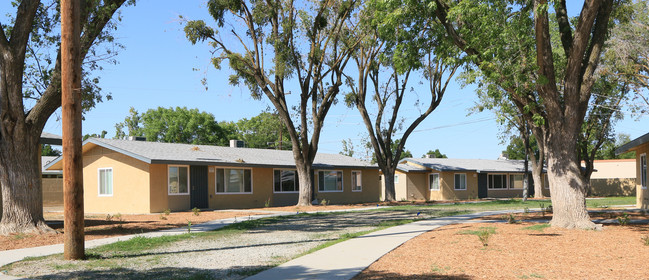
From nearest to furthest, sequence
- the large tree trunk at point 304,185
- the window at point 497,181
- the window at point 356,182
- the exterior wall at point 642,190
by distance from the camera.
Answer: the exterior wall at point 642,190
the large tree trunk at point 304,185
the window at point 356,182
the window at point 497,181

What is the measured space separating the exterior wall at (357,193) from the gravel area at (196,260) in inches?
761

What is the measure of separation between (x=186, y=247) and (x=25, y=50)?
7149mm

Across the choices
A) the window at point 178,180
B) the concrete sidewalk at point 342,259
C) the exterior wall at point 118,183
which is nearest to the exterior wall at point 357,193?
the window at point 178,180

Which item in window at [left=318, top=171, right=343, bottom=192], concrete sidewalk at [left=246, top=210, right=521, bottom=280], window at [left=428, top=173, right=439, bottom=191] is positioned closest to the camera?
Answer: concrete sidewalk at [left=246, top=210, right=521, bottom=280]

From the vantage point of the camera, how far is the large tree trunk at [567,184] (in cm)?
1397

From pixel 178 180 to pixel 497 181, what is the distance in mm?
28758

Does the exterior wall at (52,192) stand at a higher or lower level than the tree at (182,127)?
lower

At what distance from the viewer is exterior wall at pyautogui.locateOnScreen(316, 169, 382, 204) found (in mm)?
33875

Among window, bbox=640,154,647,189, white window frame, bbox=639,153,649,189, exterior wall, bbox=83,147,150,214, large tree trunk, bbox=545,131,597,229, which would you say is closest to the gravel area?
large tree trunk, bbox=545,131,597,229

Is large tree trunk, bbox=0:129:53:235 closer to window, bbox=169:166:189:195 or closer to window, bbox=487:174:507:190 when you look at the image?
window, bbox=169:166:189:195

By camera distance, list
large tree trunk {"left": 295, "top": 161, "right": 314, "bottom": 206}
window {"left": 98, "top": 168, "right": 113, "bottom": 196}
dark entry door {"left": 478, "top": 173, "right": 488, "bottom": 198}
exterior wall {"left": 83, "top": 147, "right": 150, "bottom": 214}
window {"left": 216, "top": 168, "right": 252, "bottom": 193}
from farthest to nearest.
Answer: dark entry door {"left": 478, "top": 173, "right": 488, "bottom": 198} < large tree trunk {"left": 295, "top": 161, "right": 314, "bottom": 206} < window {"left": 216, "top": 168, "right": 252, "bottom": 193} < window {"left": 98, "top": 168, "right": 113, "bottom": 196} < exterior wall {"left": 83, "top": 147, "right": 150, "bottom": 214}

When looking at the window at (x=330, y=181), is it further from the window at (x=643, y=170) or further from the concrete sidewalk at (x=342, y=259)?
the concrete sidewalk at (x=342, y=259)

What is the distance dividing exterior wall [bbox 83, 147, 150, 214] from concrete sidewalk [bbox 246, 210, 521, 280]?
45.8 ft

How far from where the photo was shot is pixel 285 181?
31.8 meters
